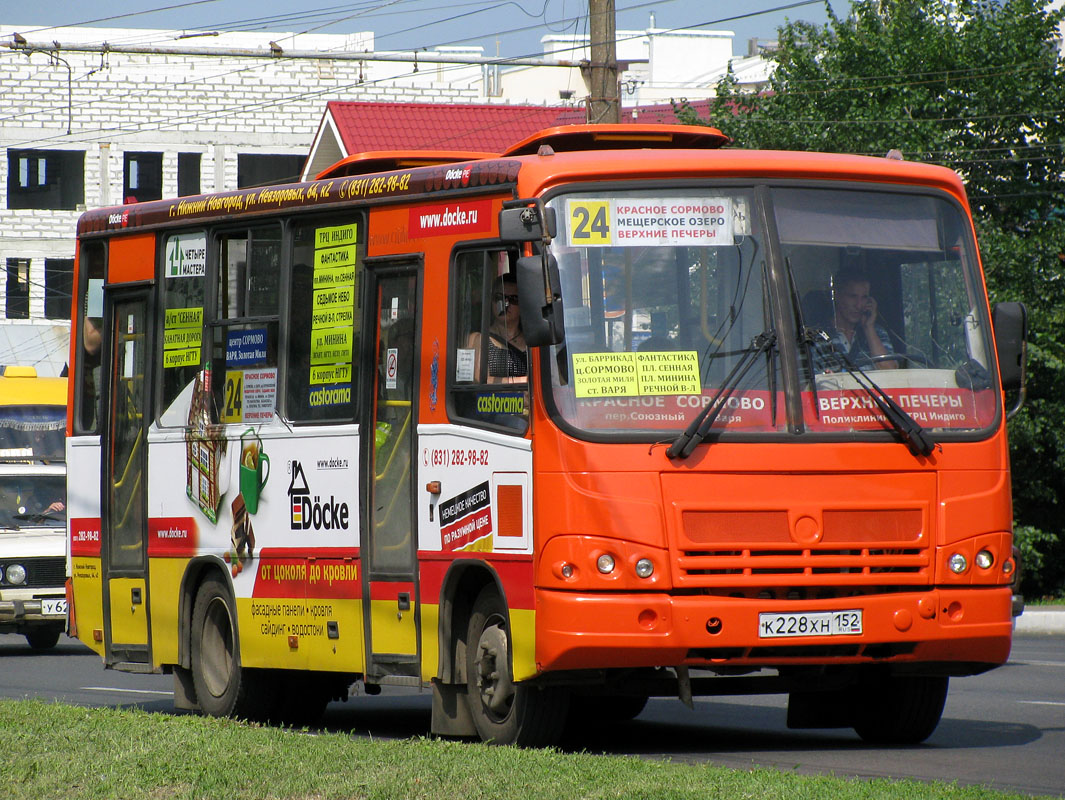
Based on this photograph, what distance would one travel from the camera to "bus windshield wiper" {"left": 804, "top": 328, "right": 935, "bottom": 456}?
943cm

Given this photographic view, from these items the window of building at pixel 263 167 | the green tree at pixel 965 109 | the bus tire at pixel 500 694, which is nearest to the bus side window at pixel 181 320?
the bus tire at pixel 500 694

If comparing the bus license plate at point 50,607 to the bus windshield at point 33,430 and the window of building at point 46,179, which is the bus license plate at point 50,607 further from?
the window of building at point 46,179

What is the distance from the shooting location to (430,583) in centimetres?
1020

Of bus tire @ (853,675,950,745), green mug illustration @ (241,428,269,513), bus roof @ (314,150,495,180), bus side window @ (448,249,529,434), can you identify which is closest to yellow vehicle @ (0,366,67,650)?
green mug illustration @ (241,428,269,513)

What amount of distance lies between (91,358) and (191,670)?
2407 mm

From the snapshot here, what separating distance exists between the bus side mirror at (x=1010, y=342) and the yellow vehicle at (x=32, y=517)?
35.2 ft

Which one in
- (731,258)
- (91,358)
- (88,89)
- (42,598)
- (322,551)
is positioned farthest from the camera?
(88,89)

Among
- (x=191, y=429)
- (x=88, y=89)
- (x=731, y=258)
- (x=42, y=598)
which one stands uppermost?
(x=88, y=89)

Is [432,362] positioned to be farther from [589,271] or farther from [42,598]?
[42,598]

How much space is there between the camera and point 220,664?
12305 millimetres

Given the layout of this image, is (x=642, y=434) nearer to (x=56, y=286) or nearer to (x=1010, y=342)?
(x=1010, y=342)

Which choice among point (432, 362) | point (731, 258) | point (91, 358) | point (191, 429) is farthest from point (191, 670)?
point (731, 258)

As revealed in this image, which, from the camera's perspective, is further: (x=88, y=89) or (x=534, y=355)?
(x=88, y=89)

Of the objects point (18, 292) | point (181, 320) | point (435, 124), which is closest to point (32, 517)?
point (181, 320)
